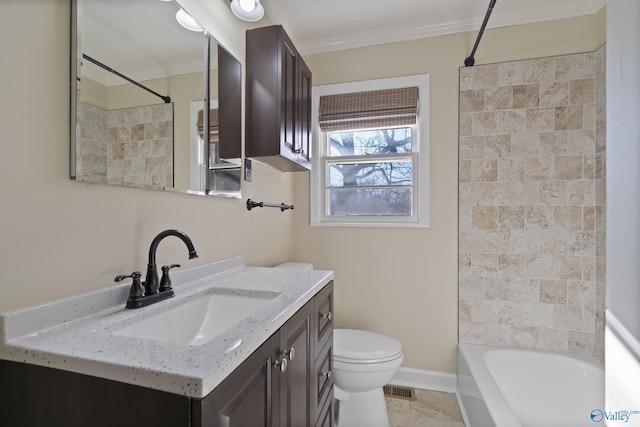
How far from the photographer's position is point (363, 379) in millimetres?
1621

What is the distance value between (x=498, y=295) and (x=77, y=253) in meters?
2.30

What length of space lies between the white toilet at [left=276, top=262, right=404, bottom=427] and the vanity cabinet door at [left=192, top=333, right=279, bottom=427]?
0.93 meters

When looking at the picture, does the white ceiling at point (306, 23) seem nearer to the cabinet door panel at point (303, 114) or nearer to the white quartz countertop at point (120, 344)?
the cabinet door panel at point (303, 114)

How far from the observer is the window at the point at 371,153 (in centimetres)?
215

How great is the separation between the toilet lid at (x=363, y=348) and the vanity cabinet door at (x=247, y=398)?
0.92 metres

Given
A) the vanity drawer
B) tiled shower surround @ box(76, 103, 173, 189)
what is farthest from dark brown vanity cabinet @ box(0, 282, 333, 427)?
tiled shower surround @ box(76, 103, 173, 189)

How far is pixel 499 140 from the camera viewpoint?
2.01m

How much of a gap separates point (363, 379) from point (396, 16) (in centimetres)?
236

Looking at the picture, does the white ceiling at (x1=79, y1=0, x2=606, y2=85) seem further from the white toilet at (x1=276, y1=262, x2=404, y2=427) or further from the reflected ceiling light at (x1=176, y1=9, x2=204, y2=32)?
the white toilet at (x1=276, y1=262, x2=404, y2=427)

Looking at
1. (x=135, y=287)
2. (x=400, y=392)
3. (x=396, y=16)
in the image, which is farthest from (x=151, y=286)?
(x=396, y=16)

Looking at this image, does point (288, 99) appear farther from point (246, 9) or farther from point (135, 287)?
point (135, 287)

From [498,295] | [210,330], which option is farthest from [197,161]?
[498,295]

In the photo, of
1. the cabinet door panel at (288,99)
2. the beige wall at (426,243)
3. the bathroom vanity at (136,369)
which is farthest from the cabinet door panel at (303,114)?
the bathroom vanity at (136,369)

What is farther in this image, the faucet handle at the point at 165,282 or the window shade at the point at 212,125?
the window shade at the point at 212,125
